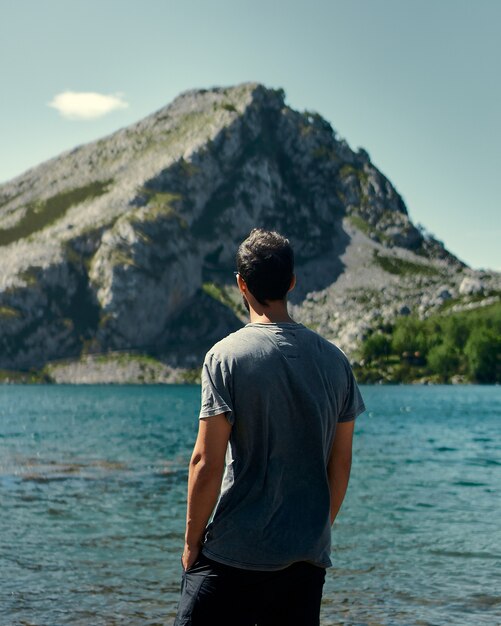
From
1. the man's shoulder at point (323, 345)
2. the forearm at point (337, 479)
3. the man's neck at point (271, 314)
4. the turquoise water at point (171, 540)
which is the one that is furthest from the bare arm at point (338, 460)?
the turquoise water at point (171, 540)

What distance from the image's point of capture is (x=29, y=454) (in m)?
63.0

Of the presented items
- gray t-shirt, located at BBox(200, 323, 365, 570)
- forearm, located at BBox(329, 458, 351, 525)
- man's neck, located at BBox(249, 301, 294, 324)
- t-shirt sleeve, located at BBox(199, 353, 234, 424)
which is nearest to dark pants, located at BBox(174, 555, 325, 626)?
gray t-shirt, located at BBox(200, 323, 365, 570)

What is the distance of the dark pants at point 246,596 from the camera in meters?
6.57

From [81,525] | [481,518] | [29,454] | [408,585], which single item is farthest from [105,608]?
[29,454]

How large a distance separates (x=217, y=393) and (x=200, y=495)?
2.93ft

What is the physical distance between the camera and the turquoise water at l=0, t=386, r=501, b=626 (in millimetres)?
18844

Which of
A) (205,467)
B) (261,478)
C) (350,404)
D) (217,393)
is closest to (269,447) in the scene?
(261,478)

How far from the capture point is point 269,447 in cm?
665

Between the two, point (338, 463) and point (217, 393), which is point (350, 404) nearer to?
point (338, 463)

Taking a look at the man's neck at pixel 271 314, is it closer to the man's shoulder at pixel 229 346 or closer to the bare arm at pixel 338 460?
the man's shoulder at pixel 229 346

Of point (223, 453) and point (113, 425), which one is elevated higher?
point (223, 453)

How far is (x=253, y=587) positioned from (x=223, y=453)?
1.15 m

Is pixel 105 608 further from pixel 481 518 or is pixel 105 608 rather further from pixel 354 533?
pixel 481 518

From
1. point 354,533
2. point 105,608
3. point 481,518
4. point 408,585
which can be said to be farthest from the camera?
point 481,518
